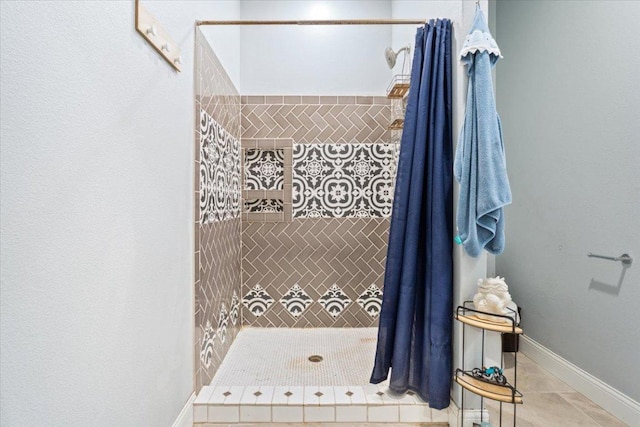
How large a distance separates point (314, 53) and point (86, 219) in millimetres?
2687

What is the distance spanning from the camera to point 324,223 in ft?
9.82

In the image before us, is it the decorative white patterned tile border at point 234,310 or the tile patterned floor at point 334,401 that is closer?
the tile patterned floor at point 334,401

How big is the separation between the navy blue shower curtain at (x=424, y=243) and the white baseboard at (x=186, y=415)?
3.28 ft

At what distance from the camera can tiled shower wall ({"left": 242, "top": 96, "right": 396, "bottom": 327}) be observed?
298 cm

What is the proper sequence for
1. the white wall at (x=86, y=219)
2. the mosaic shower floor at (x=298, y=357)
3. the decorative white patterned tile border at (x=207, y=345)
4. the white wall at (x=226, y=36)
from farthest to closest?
1. the white wall at (x=226, y=36)
2. the mosaic shower floor at (x=298, y=357)
3. the decorative white patterned tile border at (x=207, y=345)
4. the white wall at (x=86, y=219)

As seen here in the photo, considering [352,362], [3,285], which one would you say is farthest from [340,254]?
[3,285]

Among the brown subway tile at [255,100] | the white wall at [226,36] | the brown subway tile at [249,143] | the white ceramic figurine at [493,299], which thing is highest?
the white wall at [226,36]

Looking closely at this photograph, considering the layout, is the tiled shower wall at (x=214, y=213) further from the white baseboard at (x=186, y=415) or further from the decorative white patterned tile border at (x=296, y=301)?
the decorative white patterned tile border at (x=296, y=301)

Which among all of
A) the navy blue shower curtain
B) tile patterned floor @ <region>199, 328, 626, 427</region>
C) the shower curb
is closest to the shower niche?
tile patterned floor @ <region>199, 328, 626, 427</region>

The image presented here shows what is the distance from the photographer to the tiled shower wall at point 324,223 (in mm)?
2979

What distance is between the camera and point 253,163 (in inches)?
118

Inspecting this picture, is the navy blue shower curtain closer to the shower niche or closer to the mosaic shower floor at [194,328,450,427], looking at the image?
the mosaic shower floor at [194,328,450,427]

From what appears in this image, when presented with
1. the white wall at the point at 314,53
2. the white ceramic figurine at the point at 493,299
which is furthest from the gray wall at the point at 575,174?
the white wall at the point at 314,53

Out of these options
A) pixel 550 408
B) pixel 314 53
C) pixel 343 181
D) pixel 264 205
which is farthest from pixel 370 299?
pixel 314 53
